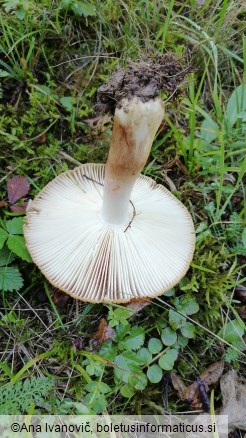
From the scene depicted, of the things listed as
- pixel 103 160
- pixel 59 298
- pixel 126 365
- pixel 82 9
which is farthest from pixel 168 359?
pixel 82 9

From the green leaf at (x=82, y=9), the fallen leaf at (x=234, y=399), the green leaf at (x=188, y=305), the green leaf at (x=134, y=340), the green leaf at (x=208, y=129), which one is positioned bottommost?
the fallen leaf at (x=234, y=399)

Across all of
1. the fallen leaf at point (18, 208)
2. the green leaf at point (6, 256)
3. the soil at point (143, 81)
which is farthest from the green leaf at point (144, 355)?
the soil at point (143, 81)

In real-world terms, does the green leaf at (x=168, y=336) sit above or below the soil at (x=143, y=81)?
below

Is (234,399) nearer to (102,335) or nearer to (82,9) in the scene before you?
(102,335)

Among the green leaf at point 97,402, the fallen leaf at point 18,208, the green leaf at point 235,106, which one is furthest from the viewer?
the green leaf at point 235,106

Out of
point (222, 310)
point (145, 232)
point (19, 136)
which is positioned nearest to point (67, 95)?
point (19, 136)

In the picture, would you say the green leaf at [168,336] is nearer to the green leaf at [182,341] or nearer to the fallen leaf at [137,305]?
the green leaf at [182,341]
